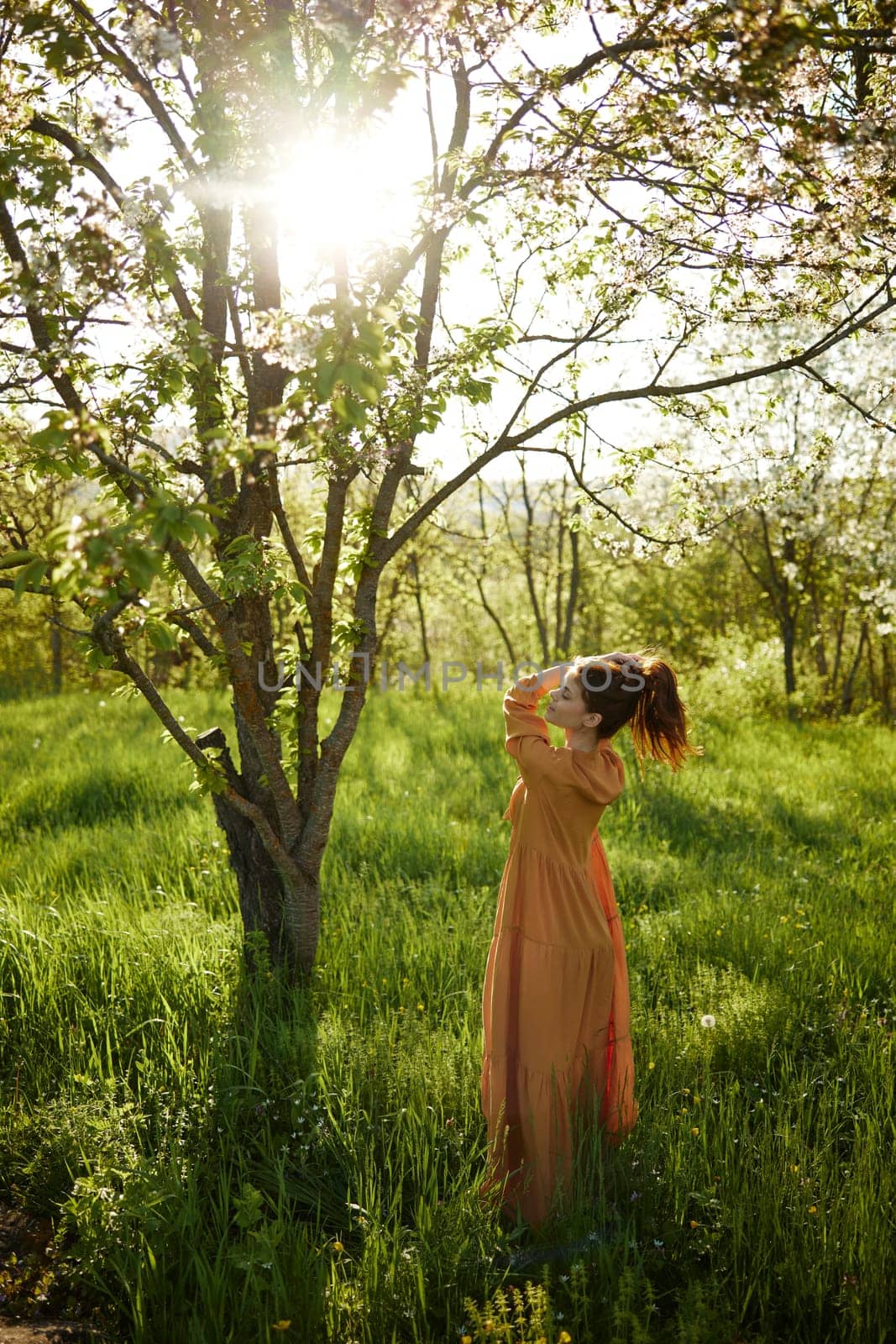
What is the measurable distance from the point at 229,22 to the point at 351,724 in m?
2.43

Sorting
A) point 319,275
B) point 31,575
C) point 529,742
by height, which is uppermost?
point 319,275

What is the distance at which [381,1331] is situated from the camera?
7.06 feet

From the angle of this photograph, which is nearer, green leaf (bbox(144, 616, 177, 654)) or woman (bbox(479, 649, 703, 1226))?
green leaf (bbox(144, 616, 177, 654))

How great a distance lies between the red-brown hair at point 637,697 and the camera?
2.68 metres

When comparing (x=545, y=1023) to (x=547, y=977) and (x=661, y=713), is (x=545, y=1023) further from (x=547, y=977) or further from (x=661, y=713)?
(x=661, y=713)

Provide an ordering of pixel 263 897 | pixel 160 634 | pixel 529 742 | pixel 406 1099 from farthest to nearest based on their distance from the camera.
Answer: pixel 263 897 → pixel 406 1099 → pixel 529 742 → pixel 160 634

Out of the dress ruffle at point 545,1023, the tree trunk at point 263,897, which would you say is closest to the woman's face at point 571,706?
the dress ruffle at point 545,1023

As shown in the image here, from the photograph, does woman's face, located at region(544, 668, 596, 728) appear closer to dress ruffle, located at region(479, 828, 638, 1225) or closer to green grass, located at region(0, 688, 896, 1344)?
dress ruffle, located at region(479, 828, 638, 1225)

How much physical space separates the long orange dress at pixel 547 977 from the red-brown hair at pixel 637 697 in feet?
0.42

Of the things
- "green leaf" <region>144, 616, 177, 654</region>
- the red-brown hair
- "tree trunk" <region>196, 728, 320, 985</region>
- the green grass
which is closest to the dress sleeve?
the red-brown hair

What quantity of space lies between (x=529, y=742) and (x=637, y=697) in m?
0.38

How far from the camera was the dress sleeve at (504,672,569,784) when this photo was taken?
8.51ft

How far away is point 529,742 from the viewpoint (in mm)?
2650

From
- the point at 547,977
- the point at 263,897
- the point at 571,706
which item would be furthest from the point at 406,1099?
the point at 571,706
